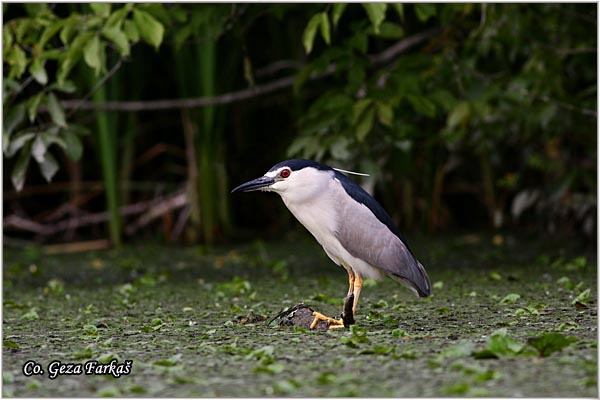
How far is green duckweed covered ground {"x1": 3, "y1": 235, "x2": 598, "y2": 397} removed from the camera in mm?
2783

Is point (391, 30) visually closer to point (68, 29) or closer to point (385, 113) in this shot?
point (385, 113)

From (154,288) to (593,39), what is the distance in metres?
3.12

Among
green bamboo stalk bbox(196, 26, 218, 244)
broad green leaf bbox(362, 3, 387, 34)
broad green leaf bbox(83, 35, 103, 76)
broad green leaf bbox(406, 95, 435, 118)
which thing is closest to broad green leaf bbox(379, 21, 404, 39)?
broad green leaf bbox(406, 95, 435, 118)

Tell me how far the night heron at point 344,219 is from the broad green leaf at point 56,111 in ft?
4.17

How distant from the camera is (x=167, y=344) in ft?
11.4

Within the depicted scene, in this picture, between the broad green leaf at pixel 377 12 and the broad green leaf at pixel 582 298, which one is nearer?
the broad green leaf at pixel 582 298

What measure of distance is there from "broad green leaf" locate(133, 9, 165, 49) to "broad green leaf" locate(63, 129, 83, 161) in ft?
2.45

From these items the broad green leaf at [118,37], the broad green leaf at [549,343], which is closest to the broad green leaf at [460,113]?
the broad green leaf at [118,37]

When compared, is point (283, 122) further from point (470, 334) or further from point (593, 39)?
point (470, 334)

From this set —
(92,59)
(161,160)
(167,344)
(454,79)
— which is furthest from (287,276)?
(161,160)

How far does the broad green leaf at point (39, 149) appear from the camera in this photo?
4.83 m

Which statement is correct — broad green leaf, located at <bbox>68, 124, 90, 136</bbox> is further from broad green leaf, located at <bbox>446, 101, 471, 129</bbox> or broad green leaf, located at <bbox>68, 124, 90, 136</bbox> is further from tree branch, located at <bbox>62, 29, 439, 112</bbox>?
broad green leaf, located at <bbox>446, 101, 471, 129</bbox>

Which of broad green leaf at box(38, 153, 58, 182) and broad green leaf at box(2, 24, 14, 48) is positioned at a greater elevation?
broad green leaf at box(2, 24, 14, 48)

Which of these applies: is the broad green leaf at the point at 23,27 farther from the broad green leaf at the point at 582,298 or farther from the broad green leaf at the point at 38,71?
the broad green leaf at the point at 582,298
